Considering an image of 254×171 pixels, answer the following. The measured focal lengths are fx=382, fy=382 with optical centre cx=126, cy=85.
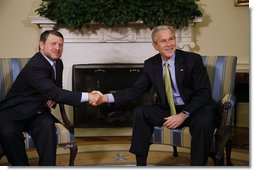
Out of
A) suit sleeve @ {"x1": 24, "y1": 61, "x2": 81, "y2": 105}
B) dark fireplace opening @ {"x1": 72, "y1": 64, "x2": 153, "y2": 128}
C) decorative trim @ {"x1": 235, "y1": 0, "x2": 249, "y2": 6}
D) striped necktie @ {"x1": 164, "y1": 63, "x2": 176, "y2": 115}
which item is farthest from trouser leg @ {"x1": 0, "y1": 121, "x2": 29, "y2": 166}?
decorative trim @ {"x1": 235, "y1": 0, "x2": 249, "y2": 6}

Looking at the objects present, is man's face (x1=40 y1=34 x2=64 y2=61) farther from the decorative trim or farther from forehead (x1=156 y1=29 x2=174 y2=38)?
the decorative trim

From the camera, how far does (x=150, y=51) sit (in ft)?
11.4

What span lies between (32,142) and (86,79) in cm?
149

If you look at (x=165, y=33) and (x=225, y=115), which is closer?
(x=225, y=115)

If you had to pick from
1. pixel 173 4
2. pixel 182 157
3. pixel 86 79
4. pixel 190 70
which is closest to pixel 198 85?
pixel 190 70

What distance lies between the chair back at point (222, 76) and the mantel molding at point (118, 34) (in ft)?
3.26

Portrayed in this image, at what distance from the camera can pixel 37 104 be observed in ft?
6.88

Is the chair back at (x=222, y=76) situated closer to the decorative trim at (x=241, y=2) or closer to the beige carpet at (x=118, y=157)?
the beige carpet at (x=118, y=157)

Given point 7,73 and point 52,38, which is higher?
point 52,38

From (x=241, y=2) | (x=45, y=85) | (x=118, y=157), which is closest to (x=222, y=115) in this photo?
(x=118, y=157)

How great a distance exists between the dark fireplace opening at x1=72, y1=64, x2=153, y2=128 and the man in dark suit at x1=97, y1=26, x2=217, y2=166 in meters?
1.18

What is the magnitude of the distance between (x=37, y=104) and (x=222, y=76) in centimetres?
114

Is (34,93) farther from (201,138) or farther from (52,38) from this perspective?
(201,138)

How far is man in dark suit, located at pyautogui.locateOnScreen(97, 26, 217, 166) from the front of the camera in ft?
6.65
